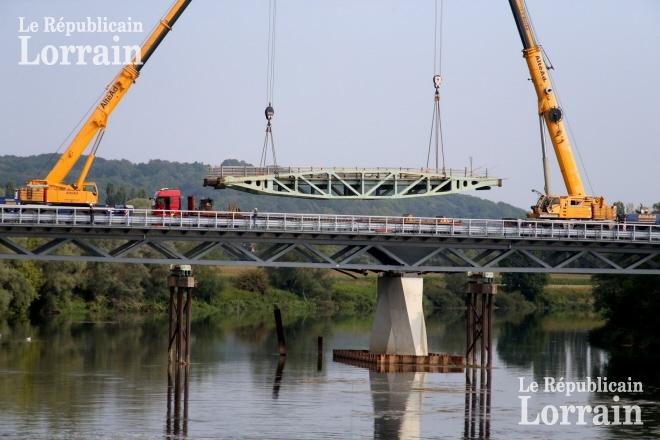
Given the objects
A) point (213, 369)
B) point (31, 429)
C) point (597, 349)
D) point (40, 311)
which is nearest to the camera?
point (31, 429)

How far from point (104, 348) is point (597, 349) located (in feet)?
133

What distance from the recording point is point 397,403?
251ft

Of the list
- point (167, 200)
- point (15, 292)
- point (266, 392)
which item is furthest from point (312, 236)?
point (15, 292)

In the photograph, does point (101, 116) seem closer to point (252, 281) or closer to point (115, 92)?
point (115, 92)

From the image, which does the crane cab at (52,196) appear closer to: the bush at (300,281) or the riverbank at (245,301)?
the riverbank at (245,301)

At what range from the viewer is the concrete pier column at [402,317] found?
95.8m

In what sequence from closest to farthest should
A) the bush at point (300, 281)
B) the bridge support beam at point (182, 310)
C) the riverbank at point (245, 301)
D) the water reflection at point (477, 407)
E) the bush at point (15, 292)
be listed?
the water reflection at point (477, 407) < the bridge support beam at point (182, 310) < the bush at point (15, 292) < the riverbank at point (245, 301) < the bush at point (300, 281)

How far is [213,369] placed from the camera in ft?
302

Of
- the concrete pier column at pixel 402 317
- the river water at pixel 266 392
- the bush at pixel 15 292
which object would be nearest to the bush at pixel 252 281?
the bush at pixel 15 292

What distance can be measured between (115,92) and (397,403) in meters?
35.0

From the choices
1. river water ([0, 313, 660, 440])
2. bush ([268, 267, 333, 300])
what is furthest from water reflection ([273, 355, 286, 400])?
bush ([268, 267, 333, 300])

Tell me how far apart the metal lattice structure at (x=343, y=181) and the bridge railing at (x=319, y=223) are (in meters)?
9.95

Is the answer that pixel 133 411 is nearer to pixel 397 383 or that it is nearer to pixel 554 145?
pixel 397 383

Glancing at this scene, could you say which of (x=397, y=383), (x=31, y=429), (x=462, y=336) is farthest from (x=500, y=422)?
(x=462, y=336)
